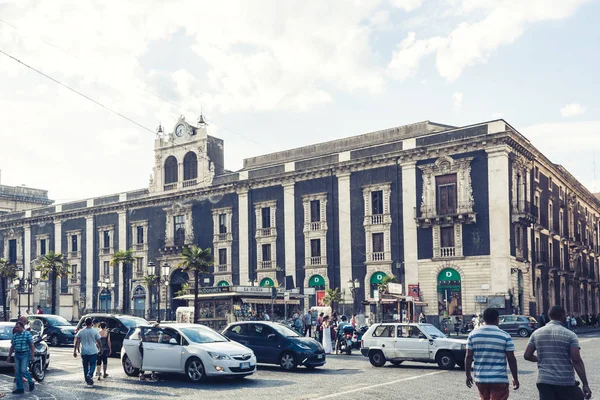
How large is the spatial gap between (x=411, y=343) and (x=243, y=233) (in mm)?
37689

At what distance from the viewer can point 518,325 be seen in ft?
140

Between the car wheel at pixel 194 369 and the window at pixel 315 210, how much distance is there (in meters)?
37.0

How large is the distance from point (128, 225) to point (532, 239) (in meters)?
36.1

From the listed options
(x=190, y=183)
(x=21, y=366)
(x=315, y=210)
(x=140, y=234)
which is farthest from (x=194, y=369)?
(x=140, y=234)

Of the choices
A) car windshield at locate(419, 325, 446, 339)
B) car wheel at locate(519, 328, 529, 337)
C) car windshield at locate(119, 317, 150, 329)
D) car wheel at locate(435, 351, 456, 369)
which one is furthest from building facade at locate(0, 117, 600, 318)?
car wheel at locate(435, 351, 456, 369)

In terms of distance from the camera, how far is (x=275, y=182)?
192ft

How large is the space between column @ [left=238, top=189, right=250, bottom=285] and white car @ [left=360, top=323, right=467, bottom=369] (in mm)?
35665

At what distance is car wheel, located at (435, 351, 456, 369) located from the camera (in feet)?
73.3

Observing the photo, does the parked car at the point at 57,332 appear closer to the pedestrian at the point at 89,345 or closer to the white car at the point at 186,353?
the white car at the point at 186,353

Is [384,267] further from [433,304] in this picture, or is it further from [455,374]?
[455,374]

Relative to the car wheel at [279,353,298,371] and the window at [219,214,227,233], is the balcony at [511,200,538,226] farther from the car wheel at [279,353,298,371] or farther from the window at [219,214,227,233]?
the car wheel at [279,353,298,371]

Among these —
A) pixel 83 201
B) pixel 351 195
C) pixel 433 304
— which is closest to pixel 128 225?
pixel 83 201

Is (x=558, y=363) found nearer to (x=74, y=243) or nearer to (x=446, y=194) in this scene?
(x=446, y=194)

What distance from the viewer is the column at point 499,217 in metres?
46.3
